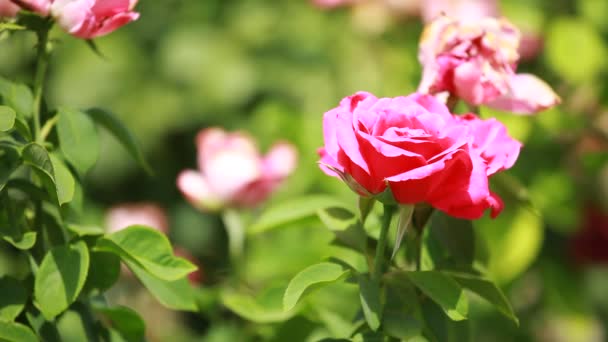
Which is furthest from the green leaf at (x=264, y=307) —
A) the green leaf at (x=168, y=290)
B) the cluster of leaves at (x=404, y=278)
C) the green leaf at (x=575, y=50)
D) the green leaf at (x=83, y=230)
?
the green leaf at (x=575, y=50)

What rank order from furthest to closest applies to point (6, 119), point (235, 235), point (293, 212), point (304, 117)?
1. point (304, 117)
2. point (235, 235)
3. point (293, 212)
4. point (6, 119)

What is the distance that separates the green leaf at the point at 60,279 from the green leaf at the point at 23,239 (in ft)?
0.05

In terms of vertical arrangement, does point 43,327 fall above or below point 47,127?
below

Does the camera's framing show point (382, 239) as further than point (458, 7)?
No

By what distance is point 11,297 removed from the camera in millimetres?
718

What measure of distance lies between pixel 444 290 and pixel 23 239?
0.30 meters

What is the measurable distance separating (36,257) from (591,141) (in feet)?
3.95

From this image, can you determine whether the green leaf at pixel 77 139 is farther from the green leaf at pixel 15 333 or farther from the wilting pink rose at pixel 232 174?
the wilting pink rose at pixel 232 174

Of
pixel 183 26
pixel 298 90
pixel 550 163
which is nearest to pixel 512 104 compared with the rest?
pixel 550 163

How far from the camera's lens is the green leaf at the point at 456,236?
81cm

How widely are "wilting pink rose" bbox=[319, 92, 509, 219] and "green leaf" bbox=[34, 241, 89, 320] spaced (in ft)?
0.60

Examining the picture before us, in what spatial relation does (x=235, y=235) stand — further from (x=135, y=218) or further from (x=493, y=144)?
(x=493, y=144)

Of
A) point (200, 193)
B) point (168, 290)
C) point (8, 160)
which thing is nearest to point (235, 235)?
point (200, 193)

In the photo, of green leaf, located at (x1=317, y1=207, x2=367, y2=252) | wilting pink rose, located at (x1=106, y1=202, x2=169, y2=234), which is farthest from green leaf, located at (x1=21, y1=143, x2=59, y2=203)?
wilting pink rose, located at (x1=106, y1=202, x2=169, y2=234)
